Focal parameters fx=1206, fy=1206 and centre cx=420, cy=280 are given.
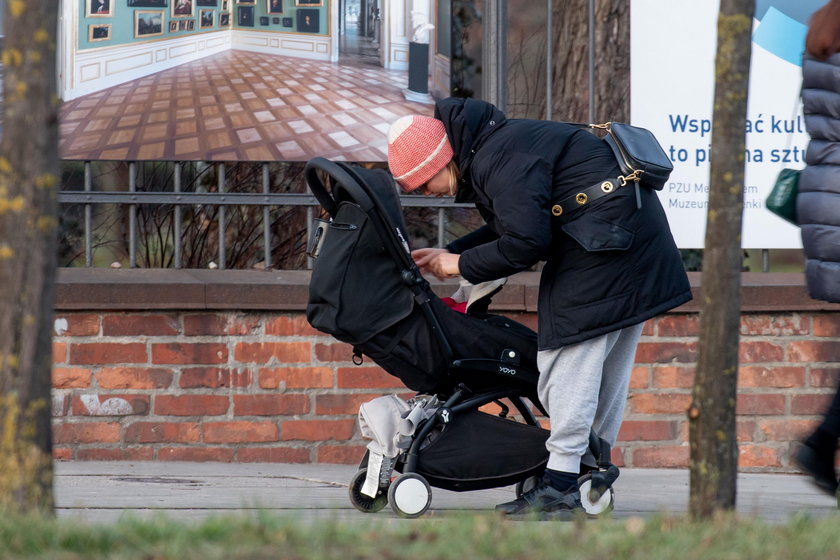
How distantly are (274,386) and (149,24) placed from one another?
5.87ft

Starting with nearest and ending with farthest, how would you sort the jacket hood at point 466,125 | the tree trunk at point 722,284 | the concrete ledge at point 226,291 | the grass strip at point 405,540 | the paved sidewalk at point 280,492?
the grass strip at point 405,540
the tree trunk at point 722,284
the jacket hood at point 466,125
the paved sidewalk at point 280,492
the concrete ledge at point 226,291

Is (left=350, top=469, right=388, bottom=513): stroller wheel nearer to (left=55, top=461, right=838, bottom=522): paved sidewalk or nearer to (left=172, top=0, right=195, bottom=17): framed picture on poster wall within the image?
(left=55, top=461, right=838, bottom=522): paved sidewalk

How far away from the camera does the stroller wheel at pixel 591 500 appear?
395cm

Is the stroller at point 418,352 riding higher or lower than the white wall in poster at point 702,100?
lower

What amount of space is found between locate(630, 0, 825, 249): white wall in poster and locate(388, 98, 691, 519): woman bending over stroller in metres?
1.84

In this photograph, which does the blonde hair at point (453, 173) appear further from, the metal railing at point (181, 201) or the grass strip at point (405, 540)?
the metal railing at point (181, 201)

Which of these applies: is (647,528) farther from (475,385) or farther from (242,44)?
(242,44)

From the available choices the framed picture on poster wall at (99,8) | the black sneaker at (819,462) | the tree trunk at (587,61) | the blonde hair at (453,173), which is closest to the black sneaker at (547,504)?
the black sneaker at (819,462)

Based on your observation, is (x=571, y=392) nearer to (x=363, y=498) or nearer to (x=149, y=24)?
(x=363, y=498)

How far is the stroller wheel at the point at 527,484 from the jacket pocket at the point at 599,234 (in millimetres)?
837

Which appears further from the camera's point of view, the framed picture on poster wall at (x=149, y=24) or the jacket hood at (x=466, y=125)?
the framed picture on poster wall at (x=149, y=24)

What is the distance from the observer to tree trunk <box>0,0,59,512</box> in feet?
8.75

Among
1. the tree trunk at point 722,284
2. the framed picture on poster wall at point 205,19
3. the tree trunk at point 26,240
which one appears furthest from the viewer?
the framed picture on poster wall at point 205,19

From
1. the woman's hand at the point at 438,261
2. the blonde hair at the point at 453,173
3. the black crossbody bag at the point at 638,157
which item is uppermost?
the black crossbody bag at the point at 638,157
